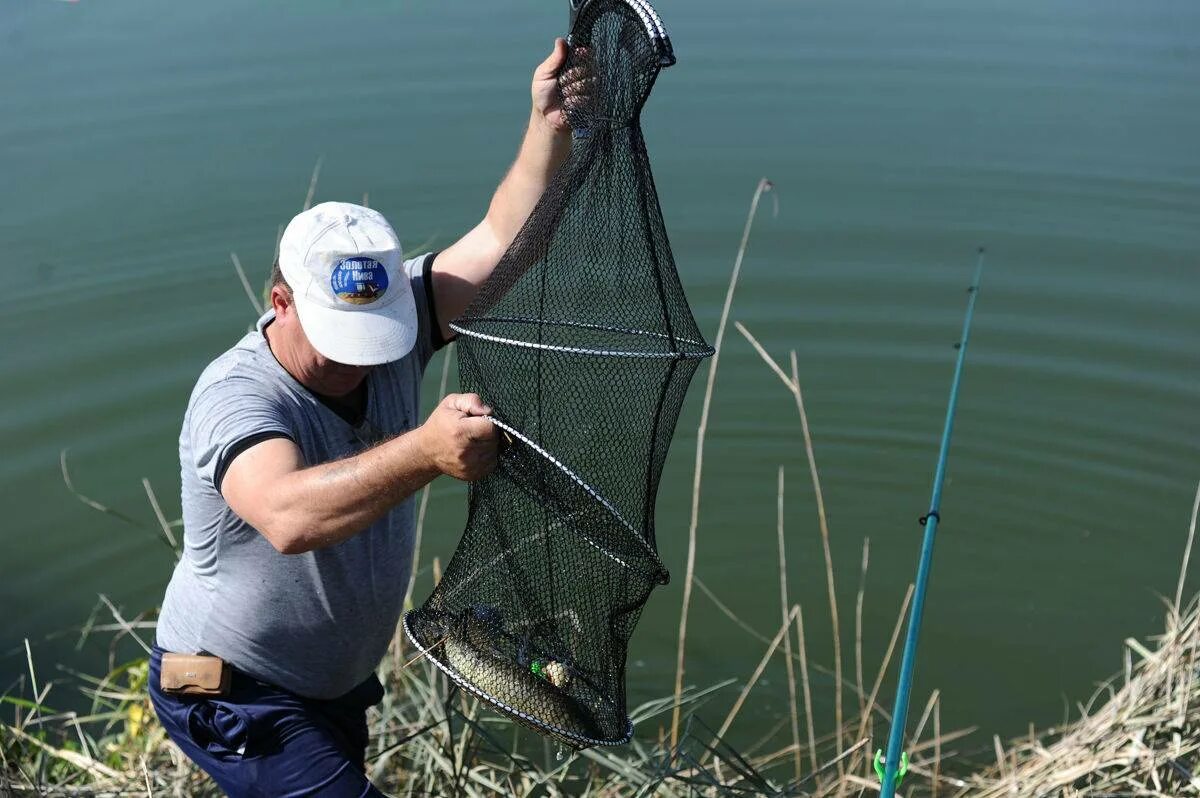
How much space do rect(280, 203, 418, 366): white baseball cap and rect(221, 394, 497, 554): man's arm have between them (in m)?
0.23

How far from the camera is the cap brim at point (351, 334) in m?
2.43

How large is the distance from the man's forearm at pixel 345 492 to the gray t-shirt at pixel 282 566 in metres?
0.23

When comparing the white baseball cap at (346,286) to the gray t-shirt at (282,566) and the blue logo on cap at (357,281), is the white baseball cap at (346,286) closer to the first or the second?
the blue logo on cap at (357,281)

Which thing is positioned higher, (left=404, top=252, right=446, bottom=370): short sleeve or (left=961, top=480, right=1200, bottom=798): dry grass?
(left=404, top=252, right=446, bottom=370): short sleeve

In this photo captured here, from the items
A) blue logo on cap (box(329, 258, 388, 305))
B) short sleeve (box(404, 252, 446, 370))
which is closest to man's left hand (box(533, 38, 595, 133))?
short sleeve (box(404, 252, 446, 370))

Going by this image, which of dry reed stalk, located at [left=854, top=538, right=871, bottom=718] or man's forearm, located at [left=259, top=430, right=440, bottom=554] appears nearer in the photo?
man's forearm, located at [left=259, top=430, right=440, bottom=554]

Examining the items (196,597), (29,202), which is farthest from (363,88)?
(196,597)

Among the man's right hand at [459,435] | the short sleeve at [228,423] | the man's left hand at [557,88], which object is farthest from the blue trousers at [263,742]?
the man's left hand at [557,88]

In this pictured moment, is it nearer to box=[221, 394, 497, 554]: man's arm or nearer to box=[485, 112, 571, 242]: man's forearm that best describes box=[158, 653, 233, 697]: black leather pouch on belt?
box=[221, 394, 497, 554]: man's arm

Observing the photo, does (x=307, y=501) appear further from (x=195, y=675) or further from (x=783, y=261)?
(x=783, y=261)

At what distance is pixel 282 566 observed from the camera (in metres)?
2.62

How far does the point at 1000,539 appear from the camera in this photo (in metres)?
5.50

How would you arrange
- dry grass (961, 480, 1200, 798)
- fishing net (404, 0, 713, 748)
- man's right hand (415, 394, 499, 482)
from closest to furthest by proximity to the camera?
man's right hand (415, 394, 499, 482) → fishing net (404, 0, 713, 748) → dry grass (961, 480, 1200, 798)

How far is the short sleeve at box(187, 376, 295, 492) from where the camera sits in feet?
7.72
